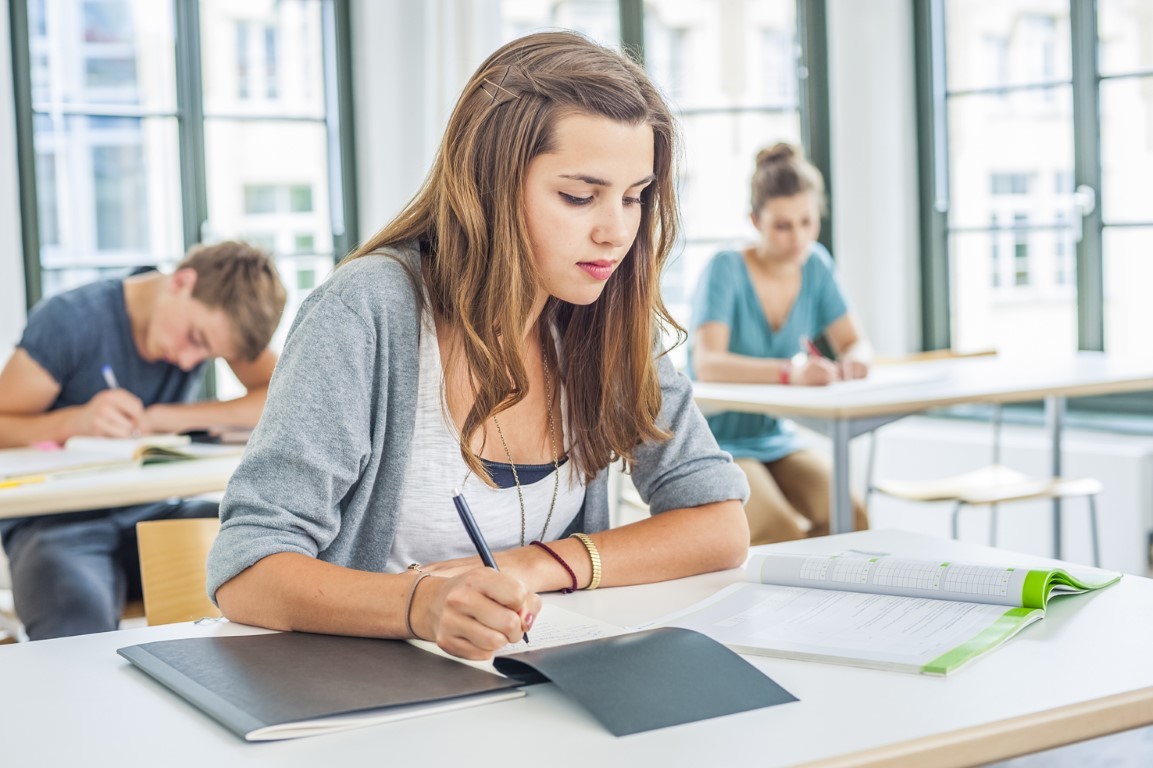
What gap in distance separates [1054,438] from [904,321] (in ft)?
4.53

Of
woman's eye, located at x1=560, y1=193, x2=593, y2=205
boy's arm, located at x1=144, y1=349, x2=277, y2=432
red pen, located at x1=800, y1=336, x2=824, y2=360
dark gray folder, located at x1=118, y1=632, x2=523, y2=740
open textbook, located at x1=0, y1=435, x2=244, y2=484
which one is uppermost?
woman's eye, located at x1=560, y1=193, x2=593, y2=205

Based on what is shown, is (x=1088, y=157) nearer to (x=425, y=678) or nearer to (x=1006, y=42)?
(x=1006, y=42)

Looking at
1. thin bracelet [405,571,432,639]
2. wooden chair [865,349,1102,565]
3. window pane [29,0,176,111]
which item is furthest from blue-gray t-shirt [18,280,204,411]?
wooden chair [865,349,1102,565]

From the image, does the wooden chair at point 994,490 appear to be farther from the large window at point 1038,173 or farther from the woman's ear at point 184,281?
the woman's ear at point 184,281

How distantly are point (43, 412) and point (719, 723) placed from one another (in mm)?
2258

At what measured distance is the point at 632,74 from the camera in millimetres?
1503

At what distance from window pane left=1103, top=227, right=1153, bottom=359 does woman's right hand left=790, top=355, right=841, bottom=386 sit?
5.33ft

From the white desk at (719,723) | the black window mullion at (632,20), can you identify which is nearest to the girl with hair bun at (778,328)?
the black window mullion at (632,20)

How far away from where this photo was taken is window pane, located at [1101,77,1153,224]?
14.4 ft

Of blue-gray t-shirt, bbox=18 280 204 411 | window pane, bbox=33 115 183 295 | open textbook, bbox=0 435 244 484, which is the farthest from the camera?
window pane, bbox=33 115 183 295

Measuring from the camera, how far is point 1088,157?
4496 millimetres

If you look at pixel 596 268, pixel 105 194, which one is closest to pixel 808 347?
pixel 596 268

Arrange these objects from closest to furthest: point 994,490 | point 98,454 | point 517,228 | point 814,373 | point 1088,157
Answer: point 517,228 < point 98,454 < point 814,373 < point 994,490 < point 1088,157

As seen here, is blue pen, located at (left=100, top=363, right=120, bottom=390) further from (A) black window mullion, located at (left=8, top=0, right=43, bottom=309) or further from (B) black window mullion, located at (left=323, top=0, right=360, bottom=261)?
(B) black window mullion, located at (left=323, top=0, right=360, bottom=261)
